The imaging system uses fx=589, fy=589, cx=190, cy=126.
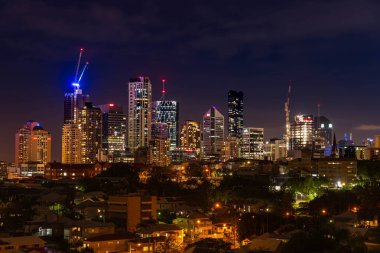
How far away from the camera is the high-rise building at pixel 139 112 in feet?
219

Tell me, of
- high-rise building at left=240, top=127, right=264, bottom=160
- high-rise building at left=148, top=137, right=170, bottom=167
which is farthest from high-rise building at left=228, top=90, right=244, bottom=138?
high-rise building at left=148, top=137, right=170, bottom=167

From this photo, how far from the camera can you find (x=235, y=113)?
3339 inches

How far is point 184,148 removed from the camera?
6981cm

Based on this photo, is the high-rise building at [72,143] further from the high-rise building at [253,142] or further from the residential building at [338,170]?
the residential building at [338,170]

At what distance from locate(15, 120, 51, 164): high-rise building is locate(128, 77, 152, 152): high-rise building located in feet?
30.7

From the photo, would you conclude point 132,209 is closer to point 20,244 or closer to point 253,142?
point 20,244

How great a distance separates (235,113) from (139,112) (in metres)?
21.6

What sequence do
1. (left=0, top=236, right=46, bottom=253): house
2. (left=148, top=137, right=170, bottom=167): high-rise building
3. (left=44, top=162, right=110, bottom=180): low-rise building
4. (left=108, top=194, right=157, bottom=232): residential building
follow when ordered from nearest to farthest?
1. (left=0, top=236, right=46, bottom=253): house
2. (left=108, top=194, right=157, bottom=232): residential building
3. (left=44, top=162, right=110, bottom=180): low-rise building
4. (left=148, top=137, right=170, bottom=167): high-rise building

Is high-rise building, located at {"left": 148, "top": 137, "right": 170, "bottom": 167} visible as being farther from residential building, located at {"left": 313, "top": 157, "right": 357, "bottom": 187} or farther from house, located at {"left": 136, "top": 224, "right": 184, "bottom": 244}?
house, located at {"left": 136, "top": 224, "right": 184, "bottom": 244}

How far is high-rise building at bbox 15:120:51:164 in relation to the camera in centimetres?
6475

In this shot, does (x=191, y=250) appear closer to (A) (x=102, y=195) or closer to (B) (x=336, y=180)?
(A) (x=102, y=195)

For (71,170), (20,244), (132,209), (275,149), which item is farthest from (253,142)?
(20,244)

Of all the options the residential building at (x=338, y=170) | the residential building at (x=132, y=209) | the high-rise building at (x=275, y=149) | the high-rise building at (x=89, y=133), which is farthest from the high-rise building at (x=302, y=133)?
the residential building at (x=132, y=209)

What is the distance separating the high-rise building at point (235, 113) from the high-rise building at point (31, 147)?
26.9 meters
